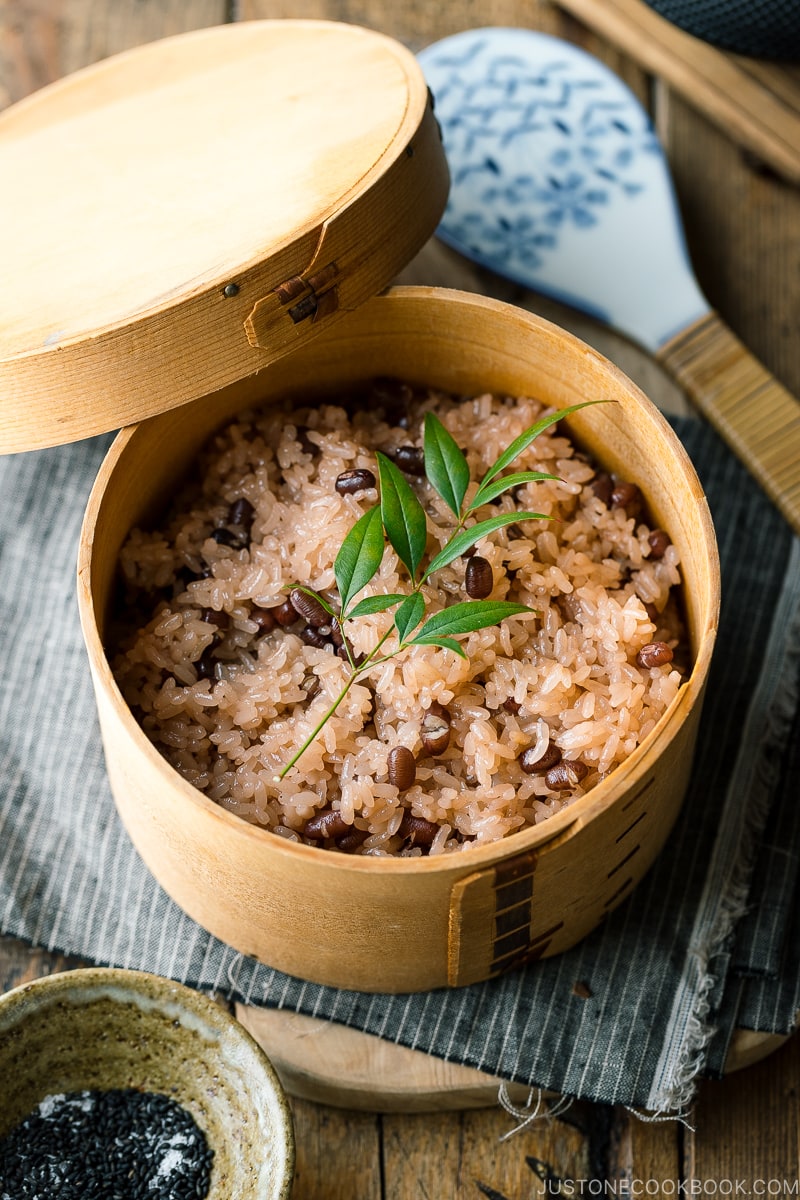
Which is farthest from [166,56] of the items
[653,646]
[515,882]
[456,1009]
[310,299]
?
[456,1009]

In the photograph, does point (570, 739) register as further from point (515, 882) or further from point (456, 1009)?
point (456, 1009)

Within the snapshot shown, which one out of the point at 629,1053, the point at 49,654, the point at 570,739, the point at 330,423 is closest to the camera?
the point at 570,739

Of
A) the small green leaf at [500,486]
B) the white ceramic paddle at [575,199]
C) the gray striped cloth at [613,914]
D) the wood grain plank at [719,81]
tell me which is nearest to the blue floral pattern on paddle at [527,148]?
the white ceramic paddle at [575,199]

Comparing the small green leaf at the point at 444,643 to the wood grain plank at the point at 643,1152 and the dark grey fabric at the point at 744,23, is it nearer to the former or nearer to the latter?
the wood grain plank at the point at 643,1152

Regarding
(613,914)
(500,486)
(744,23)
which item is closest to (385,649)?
(500,486)

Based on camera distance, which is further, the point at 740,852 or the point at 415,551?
the point at 740,852

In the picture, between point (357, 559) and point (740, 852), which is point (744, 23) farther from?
point (740, 852)
